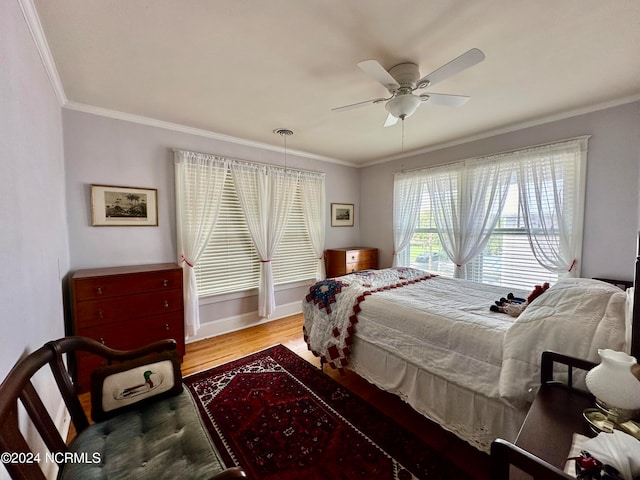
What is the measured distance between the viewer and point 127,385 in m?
1.33

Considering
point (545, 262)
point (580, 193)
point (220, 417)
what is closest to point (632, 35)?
point (580, 193)

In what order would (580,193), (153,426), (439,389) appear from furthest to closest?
1. (580,193)
2. (439,389)
3. (153,426)

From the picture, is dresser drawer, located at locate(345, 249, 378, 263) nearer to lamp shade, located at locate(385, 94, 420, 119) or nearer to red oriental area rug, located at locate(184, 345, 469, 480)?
red oriental area rug, located at locate(184, 345, 469, 480)

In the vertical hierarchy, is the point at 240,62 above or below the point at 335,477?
above

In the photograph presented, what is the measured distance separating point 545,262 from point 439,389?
221cm

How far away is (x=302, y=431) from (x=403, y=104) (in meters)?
2.39

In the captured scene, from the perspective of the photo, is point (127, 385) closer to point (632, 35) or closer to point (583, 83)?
point (632, 35)

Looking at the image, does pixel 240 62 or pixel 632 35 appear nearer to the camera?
pixel 632 35

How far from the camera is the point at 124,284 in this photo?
2.30m

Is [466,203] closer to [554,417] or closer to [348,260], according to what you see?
[348,260]

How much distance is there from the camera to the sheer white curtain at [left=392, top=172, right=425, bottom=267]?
3.97 meters

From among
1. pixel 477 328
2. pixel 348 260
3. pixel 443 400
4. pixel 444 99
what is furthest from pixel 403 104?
pixel 348 260

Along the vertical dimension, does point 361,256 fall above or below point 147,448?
above

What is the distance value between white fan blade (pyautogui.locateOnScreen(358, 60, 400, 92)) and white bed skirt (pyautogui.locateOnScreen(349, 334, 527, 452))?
6.30ft
